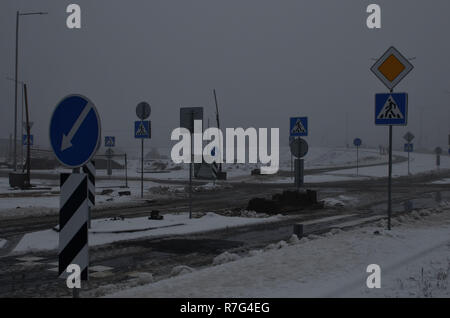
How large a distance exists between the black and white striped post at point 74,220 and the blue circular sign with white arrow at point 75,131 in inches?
7.3

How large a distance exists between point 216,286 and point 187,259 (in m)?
2.78

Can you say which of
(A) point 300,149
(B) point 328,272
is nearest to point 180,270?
(B) point 328,272

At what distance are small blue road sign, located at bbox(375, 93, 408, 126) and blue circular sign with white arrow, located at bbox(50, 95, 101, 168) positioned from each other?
7664 mm

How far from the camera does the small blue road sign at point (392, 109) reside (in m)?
10.9

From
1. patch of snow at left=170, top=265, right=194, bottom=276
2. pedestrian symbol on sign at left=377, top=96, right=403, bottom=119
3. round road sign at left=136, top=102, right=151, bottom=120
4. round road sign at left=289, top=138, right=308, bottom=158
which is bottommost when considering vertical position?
patch of snow at left=170, top=265, right=194, bottom=276

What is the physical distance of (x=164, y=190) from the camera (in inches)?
1091

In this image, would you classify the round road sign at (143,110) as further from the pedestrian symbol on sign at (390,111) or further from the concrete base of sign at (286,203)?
the pedestrian symbol on sign at (390,111)

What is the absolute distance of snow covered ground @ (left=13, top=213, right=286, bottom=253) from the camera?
10.9 metres

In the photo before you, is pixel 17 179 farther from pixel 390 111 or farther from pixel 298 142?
pixel 390 111

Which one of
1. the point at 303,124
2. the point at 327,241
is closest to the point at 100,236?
the point at 327,241

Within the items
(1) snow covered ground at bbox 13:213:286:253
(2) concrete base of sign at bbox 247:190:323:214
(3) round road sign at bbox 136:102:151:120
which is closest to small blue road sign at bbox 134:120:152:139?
(3) round road sign at bbox 136:102:151:120

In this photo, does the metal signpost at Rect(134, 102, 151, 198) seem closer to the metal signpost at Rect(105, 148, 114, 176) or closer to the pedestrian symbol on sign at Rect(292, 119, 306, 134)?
the pedestrian symbol on sign at Rect(292, 119, 306, 134)

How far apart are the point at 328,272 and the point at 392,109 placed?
200 inches
